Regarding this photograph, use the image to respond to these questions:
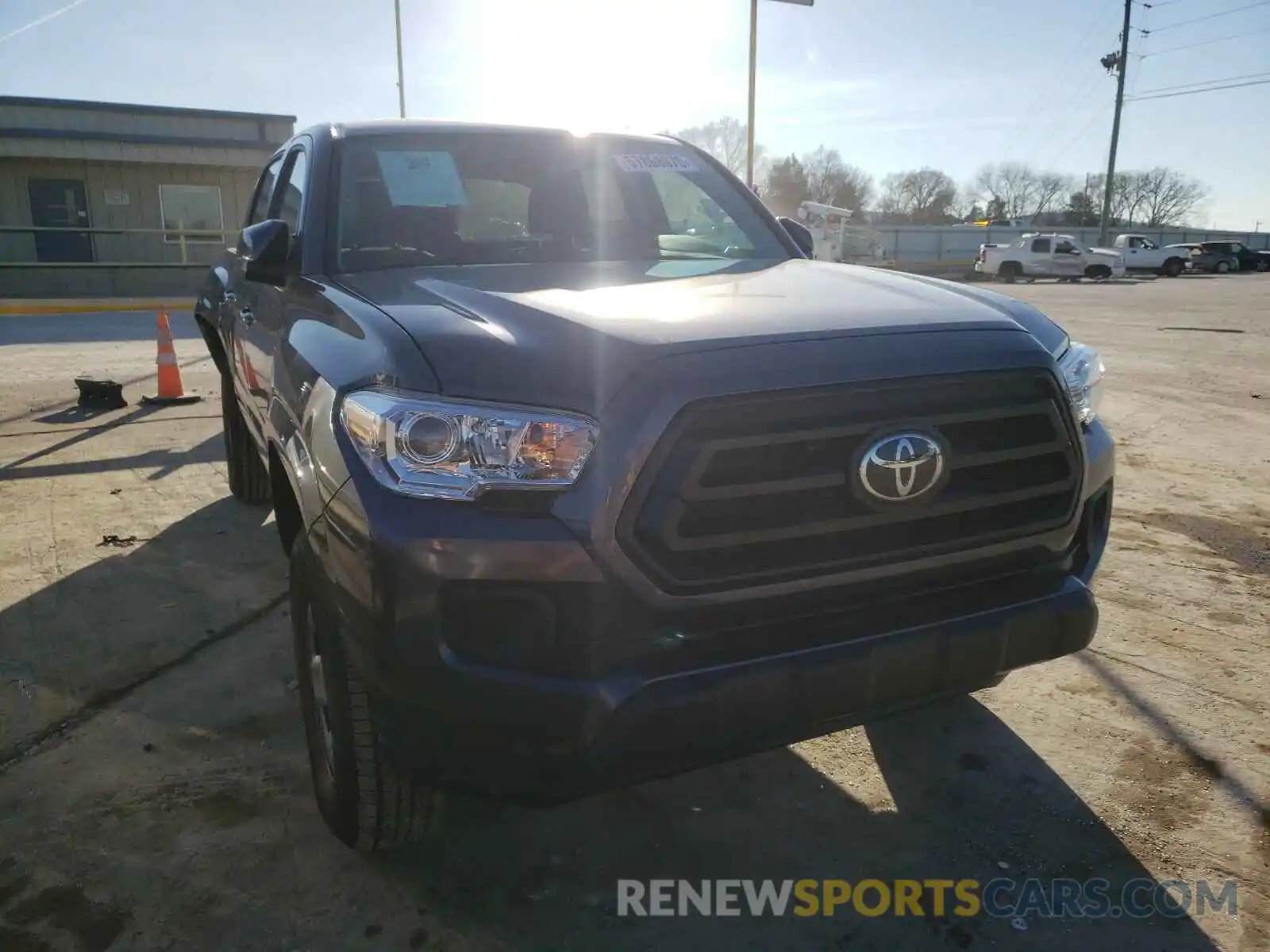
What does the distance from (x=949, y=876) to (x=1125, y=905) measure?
0.39 metres

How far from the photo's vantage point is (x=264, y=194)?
4.66 metres

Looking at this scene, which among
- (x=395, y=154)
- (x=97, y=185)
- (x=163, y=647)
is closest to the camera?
(x=395, y=154)

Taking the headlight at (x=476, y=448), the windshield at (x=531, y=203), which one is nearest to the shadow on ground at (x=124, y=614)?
the windshield at (x=531, y=203)

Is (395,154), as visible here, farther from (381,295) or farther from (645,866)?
(645,866)

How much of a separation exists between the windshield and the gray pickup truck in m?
0.62

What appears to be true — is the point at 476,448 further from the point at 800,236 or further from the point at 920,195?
the point at 920,195

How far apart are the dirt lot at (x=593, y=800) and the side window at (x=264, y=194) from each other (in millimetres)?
1670

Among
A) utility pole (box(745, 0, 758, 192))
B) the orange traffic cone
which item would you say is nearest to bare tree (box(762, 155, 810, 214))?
utility pole (box(745, 0, 758, 192))

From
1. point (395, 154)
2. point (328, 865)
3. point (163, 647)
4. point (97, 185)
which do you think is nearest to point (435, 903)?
point (328, 865)

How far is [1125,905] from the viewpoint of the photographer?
7.26 ft

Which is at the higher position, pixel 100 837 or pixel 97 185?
pixel 97 185

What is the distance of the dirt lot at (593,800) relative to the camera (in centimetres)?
217

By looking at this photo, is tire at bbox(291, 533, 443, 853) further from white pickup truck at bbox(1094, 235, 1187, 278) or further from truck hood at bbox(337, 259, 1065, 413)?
white pickup truck at bbox(1094, 235, 1187, 278)

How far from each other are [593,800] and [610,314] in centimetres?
138
